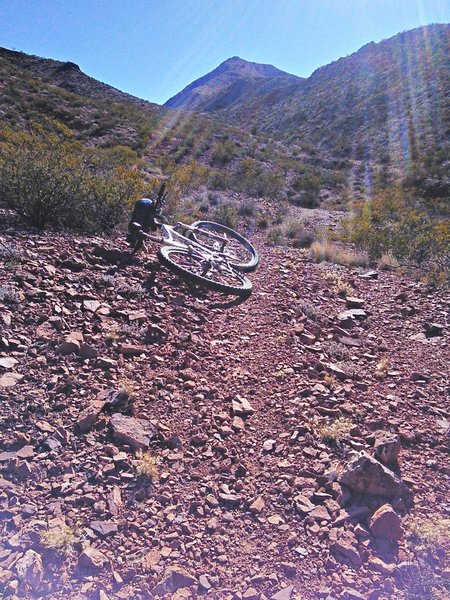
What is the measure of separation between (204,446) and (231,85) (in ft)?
284

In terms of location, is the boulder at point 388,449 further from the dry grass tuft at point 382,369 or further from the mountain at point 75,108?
the mountain at point 75,108

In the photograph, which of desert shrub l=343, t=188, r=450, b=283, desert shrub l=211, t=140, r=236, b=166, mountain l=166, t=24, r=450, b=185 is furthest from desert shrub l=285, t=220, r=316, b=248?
mountain l=166, t=24, r=450, b=185

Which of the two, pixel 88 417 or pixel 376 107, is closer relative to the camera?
pixel 88 417

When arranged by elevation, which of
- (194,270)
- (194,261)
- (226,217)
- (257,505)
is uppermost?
(226,217)

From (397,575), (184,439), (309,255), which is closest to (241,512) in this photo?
(184,439)

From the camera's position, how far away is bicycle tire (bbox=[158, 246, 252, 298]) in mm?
5363

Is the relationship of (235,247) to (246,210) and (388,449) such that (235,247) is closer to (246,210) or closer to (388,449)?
(246,210)

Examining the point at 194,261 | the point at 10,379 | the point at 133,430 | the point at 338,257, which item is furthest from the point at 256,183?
the point at 133,430

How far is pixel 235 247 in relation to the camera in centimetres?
879

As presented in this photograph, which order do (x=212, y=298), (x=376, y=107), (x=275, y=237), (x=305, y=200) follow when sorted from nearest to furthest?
(x=212, y=298) < (x=275, y=237) < (x=305, y=200) < (x=376, y=107)

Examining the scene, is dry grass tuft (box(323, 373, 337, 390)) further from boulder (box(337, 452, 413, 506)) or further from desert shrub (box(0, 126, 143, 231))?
desert shrub (box(0, 126, 143, 231))

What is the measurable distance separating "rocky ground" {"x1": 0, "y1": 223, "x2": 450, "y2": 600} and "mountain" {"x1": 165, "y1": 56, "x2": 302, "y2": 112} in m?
62.7

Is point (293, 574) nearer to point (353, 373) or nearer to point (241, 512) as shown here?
point (241, 512)

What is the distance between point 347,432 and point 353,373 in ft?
3.52
